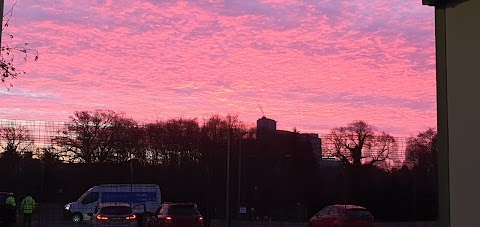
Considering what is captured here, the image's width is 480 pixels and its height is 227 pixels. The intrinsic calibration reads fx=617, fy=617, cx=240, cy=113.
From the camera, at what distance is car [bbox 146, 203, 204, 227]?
20.2m

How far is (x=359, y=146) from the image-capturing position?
21719mm

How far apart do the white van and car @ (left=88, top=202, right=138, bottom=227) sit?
3.58 ft

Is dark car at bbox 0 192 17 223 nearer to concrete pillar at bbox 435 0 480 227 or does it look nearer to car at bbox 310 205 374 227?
car at bbox 310 205 374 227

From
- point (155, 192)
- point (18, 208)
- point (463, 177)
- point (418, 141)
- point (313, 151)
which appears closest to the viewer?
point (463, 177)

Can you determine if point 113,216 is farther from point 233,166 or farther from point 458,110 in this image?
point 458,110

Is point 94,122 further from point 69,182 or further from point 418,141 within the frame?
point 418,141

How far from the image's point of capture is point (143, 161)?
2033 centimetres

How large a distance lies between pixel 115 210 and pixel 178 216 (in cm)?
210

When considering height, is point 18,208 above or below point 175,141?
below

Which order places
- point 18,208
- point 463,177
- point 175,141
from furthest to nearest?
point 175,141 < point 18,208 < point 463,177

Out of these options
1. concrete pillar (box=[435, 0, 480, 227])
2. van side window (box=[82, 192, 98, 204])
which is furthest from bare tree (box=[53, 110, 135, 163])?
concrete pillar (box=[435, 0, 480, 227])

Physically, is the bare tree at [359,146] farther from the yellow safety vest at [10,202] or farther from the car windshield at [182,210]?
the yellow safety vest at [10,202]

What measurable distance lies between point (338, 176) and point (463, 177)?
63.0 ft

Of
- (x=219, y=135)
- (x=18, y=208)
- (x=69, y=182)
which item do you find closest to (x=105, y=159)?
(x=69, y=182)
